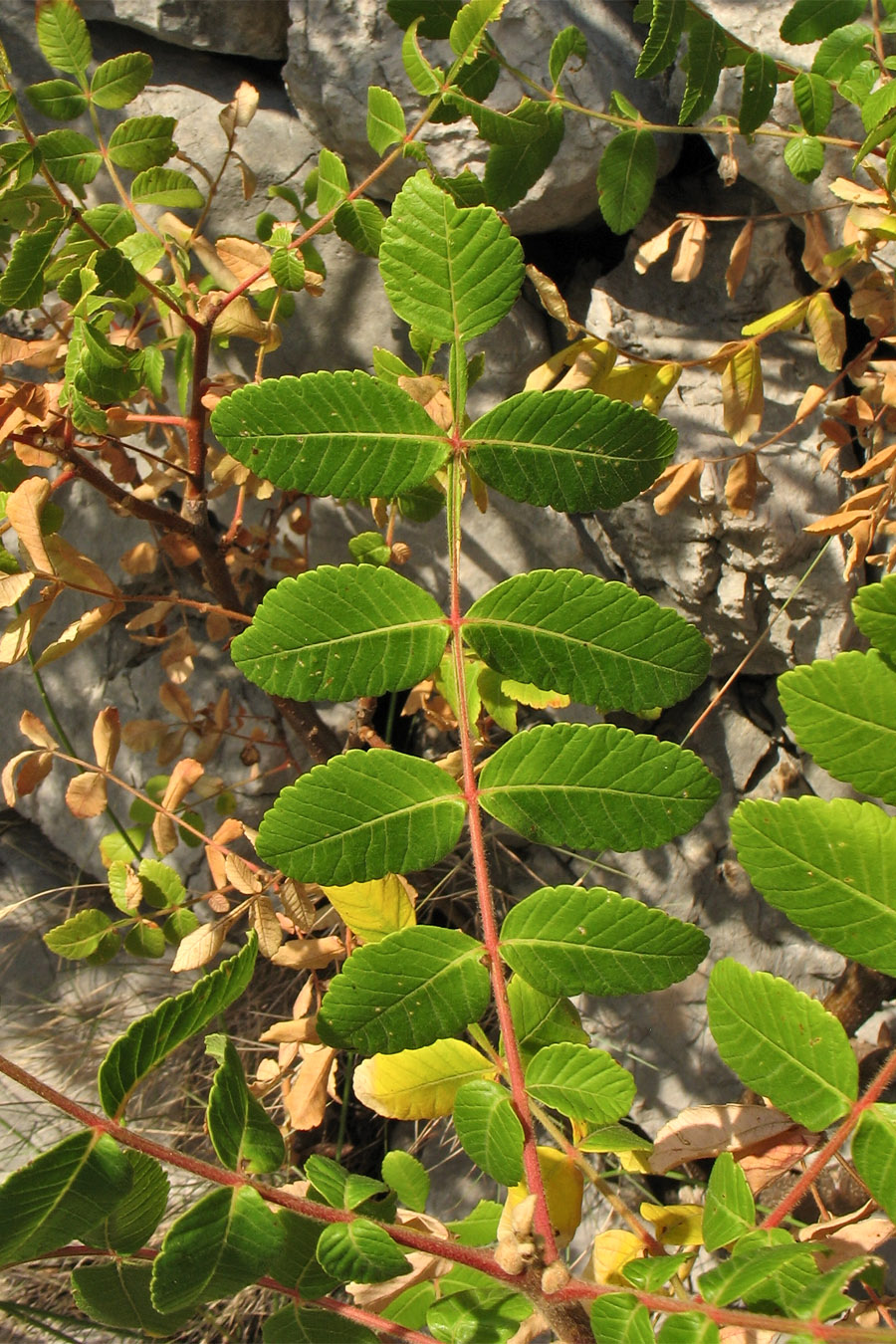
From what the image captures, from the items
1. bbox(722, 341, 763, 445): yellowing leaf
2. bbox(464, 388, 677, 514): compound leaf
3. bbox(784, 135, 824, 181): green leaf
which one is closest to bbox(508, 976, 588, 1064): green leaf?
bbox(464, 388, 677, 514): compound leaf

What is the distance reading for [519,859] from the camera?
72.7 inches

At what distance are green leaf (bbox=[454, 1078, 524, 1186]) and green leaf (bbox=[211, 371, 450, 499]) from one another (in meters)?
0.48

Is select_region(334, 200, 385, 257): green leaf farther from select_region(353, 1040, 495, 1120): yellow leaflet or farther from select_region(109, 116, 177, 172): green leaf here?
select_region(353, 1040, 495, 1120): yellow leaflet

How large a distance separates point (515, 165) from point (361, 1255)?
1.14 metres

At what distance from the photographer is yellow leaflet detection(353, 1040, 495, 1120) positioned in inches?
36.0

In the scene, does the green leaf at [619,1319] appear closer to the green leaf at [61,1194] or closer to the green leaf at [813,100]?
the green leaf at [61,1194]

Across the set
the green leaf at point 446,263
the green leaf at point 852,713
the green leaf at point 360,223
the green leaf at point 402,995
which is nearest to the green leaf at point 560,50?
the green leaf at point 360,223

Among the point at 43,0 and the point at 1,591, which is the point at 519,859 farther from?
the point at 43,0

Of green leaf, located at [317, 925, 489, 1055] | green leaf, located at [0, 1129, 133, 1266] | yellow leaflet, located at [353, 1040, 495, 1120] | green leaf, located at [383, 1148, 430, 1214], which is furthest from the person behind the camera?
green leaf, located at [383, 1148, 430, 1214]

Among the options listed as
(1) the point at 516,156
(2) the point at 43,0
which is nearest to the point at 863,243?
(1) the point at 516,156

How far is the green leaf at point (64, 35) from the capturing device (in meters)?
1.15

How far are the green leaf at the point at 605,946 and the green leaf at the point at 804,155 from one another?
946mm

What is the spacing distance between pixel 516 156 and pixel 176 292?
463 mm

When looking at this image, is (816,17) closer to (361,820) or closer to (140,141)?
(140,141)
